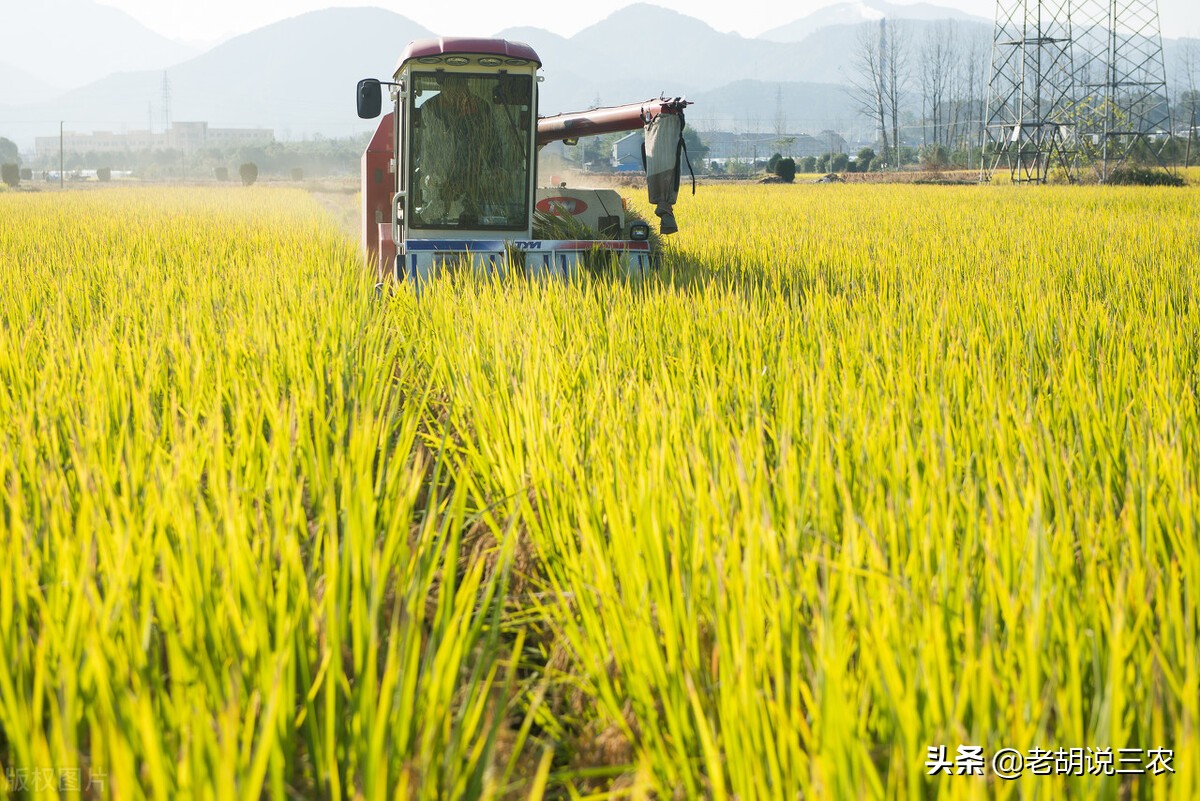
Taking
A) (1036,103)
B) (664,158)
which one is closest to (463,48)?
(664,158)

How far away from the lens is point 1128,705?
129 cm

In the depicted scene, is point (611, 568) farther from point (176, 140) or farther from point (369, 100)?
point (176, 140)

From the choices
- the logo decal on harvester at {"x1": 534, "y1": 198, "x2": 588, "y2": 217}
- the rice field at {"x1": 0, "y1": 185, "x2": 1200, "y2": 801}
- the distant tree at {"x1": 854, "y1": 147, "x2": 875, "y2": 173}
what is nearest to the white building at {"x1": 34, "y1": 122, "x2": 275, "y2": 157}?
the distant tree at {"x1": 854, "y1": 147, "x2": 875, "y2": 173}

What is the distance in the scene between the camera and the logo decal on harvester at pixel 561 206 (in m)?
7.91

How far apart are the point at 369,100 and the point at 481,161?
84 cm

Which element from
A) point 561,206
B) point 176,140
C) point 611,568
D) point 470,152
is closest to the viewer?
point 611,568

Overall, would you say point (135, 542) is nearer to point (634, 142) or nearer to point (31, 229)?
point (31, 229)

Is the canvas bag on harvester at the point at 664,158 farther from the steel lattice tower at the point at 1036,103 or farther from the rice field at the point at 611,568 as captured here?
the steel lattice tower at the point at 1036,103

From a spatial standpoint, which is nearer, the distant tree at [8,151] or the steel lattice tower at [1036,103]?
the steel lattice tower at [1036,103]

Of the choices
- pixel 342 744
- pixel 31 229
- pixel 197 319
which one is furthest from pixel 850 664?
pixel 31 229

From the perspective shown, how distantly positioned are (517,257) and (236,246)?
11.0 ft

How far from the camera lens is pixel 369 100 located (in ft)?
21.0

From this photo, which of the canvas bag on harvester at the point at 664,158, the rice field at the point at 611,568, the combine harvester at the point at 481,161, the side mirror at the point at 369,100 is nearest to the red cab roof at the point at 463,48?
the combine harvester at the point at 481,161

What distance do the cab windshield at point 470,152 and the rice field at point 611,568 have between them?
290 cm
